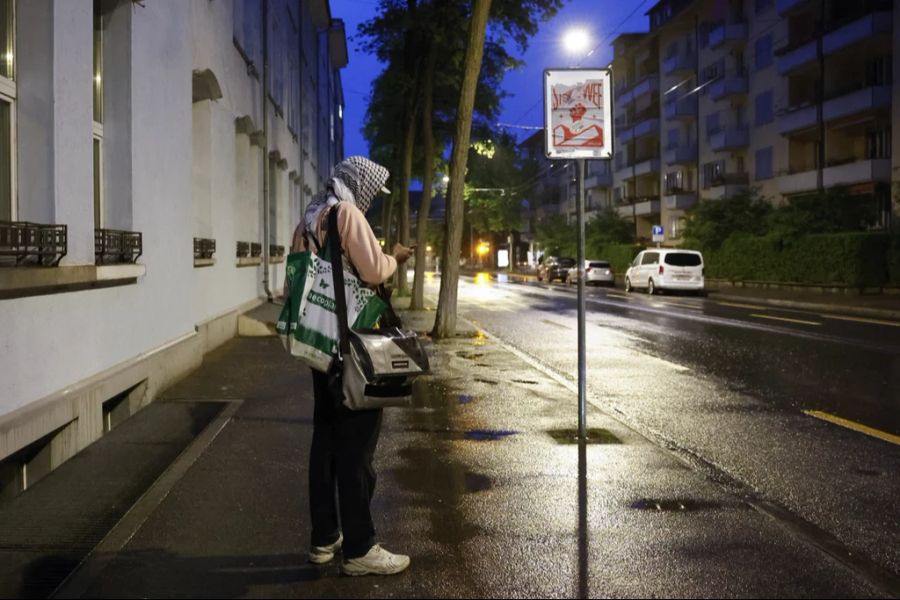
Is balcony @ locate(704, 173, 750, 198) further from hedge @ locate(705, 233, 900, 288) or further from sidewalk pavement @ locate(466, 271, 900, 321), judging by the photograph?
sidewalk pavement @ locate(466, 271, 900, 321)

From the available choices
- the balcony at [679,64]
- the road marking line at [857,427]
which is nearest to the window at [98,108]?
the road marking line at [857,427]

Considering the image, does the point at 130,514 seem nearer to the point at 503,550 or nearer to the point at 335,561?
the point at 335,561

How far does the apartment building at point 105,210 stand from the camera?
588cm

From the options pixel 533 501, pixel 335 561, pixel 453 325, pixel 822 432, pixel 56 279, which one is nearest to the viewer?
pixel 335 561

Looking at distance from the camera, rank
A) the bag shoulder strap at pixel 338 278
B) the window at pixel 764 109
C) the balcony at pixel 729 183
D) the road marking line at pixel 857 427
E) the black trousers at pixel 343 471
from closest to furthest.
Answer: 1. the bag shoulder strap at pixel 338 278
2. the black trousers at pixel 343 471
3. the road marking line at pixel 857 427
4. the window at pixel 764 109
5. the balcony at pixel 729 183

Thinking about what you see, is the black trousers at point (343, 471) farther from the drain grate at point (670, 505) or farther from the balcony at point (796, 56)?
Result: the balcony at point (796, 56)

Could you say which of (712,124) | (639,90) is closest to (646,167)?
(639,90)

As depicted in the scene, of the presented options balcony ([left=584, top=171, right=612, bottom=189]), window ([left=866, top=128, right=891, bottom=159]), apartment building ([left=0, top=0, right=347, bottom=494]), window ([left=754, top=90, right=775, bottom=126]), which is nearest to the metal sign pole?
apartment building ([left=0, top=0, right=347, bottom=494])

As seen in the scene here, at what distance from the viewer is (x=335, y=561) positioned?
4328 mm

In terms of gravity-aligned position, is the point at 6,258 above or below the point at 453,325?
above

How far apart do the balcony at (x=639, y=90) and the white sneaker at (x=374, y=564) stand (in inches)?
2330

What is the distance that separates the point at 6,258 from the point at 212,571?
2615 millimetres

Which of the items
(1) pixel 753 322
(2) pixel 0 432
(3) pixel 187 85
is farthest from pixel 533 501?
(1) pixel 753 322

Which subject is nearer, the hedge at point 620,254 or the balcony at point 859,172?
the balcony at point 859,172
